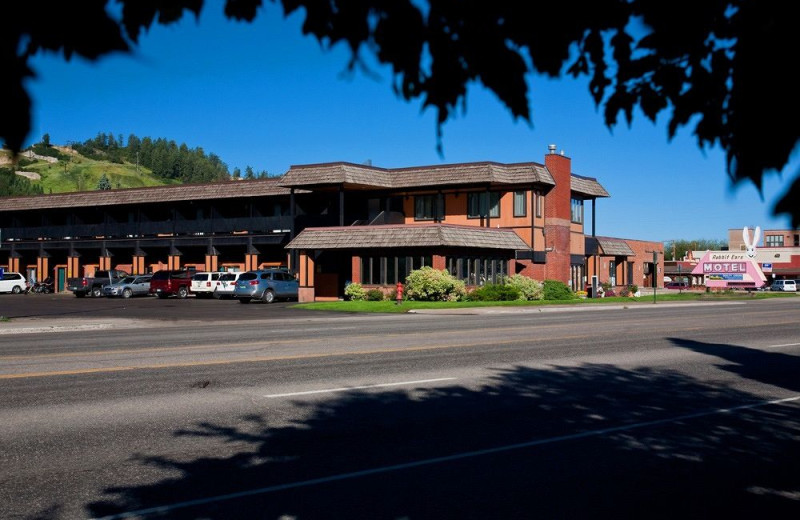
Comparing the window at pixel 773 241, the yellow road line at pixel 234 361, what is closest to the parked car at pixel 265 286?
→ the yellow road line at pixel 234 361

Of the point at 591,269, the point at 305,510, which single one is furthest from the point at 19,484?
the point at 591,269

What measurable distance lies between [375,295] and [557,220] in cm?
1509

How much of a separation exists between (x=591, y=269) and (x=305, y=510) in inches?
2341

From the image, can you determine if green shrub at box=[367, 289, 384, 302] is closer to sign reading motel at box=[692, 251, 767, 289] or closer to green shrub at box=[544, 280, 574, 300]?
green shrub at box=[544, 280, 574, 300]

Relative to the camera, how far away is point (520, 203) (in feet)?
172

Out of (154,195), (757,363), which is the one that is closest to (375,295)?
(154,195)

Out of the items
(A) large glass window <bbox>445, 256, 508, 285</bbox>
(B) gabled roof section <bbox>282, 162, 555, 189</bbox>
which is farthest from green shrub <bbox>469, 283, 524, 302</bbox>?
(B) gabled roof section <bbox>282, 162, 555, 189</bbox>

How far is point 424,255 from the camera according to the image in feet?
151

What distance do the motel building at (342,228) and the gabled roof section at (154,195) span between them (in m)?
0.11

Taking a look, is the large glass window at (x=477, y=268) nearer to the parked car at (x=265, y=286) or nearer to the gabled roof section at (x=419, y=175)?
the gabled roof section at (x=419, y=175)

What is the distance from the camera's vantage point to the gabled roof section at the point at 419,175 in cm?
5066

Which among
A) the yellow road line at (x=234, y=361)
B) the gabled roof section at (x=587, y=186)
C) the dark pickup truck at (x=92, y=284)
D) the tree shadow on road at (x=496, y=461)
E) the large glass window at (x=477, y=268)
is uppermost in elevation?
the gabled roof section at (x=587, y=186)

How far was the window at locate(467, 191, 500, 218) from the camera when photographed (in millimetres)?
53469

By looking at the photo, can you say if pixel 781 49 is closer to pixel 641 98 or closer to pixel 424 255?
pixel 641 98
